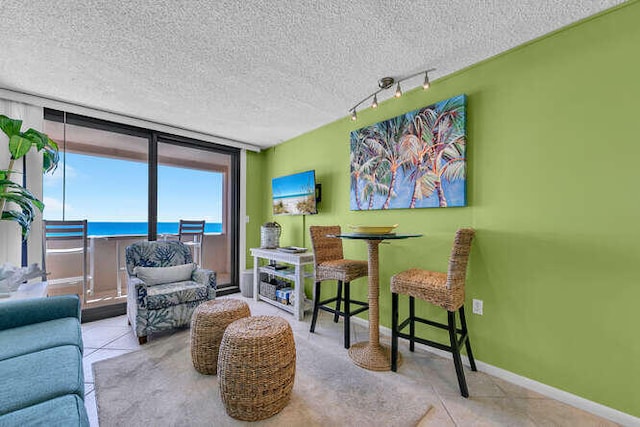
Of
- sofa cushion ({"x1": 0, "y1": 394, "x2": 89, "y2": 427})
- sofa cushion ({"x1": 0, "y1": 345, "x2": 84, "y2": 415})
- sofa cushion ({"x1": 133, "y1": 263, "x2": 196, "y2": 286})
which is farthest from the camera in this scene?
sofa cushion ({"x1": 133, "y1": 263, "x2": 196, "y2": 286})

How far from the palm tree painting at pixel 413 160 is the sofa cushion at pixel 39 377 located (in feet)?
7.64

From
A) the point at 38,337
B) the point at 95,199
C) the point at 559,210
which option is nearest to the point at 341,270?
the point at 559,210

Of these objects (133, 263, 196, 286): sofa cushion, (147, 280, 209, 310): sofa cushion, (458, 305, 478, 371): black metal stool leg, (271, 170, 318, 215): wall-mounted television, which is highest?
(271, 170, 318, 215): wall-mounted television

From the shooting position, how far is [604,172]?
4.94ft

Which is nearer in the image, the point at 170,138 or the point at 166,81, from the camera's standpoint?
the point at 166,81

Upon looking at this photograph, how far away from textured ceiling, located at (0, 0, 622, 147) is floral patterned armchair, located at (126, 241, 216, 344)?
1.59m

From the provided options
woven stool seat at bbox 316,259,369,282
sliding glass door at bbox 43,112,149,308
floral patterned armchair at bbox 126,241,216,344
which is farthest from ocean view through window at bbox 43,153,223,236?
woven stool seat at bbox 316,259,369,282

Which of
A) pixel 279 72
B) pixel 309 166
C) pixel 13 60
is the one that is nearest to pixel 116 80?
pixel 13 60

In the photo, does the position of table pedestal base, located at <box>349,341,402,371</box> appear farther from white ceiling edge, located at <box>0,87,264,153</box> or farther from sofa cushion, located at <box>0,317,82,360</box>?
white ceiling edge, located at <box>0,87,264,153</box>

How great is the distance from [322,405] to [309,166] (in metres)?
2.64

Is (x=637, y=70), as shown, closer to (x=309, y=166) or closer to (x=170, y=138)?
(x=309, y=166)

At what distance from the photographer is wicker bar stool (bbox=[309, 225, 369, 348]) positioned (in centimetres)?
231

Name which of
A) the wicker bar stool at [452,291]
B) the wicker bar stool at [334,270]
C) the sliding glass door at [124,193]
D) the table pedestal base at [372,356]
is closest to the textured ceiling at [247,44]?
the sliding glass door at [124,193]

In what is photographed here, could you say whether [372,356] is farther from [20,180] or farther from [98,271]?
[98,271]
